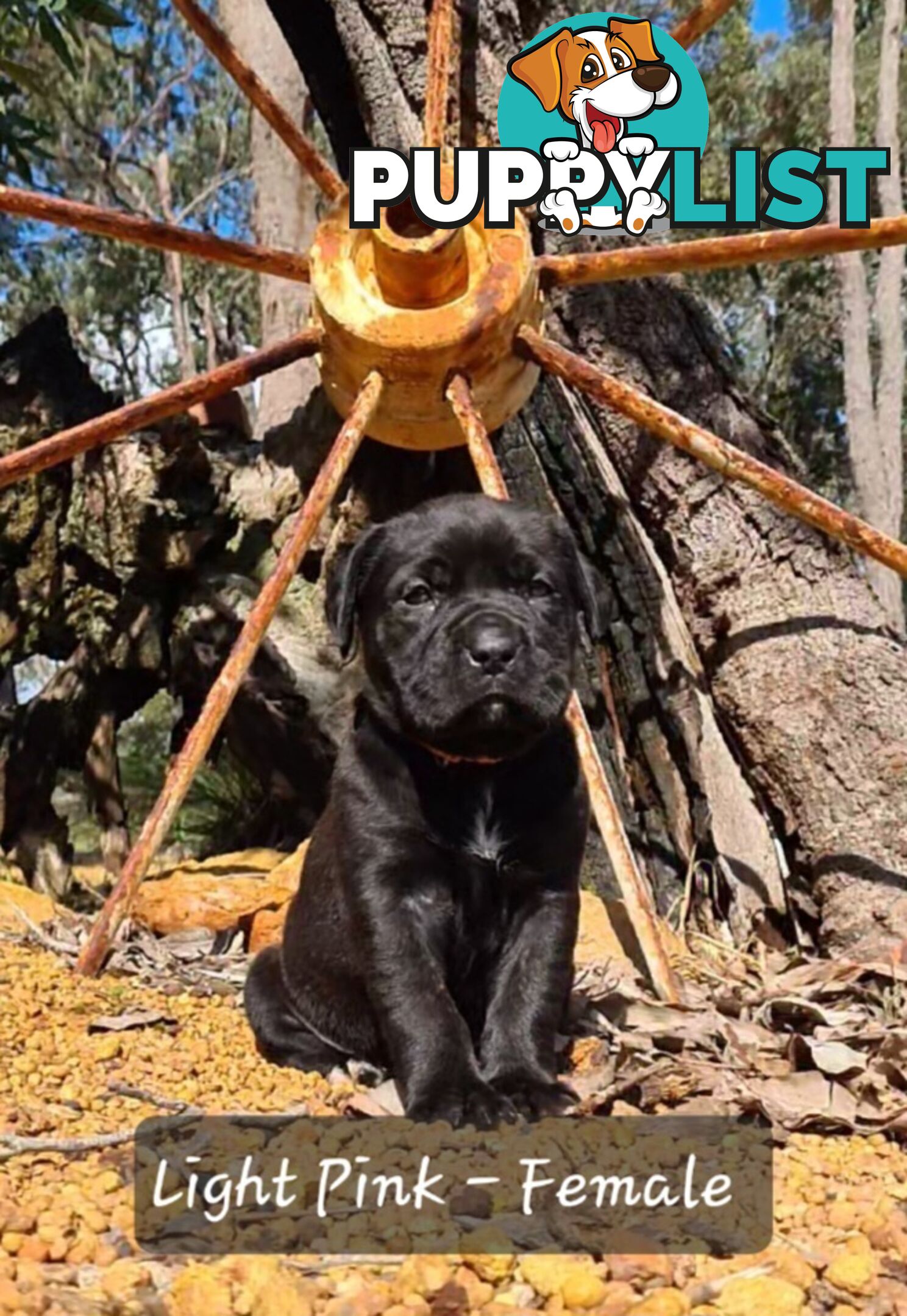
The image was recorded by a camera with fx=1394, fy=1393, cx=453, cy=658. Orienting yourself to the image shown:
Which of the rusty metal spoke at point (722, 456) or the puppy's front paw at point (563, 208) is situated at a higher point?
the puppy's front paw at point (563, 208)

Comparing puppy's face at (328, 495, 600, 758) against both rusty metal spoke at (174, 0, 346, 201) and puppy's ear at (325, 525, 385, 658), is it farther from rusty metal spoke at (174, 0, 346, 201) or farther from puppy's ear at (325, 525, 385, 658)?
rusty metal spoke at (174, 0, 346, 201)

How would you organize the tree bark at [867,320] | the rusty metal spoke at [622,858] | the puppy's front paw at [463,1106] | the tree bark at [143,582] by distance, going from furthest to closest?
the tree bark at [867,320] < the tree bark at [143,582] < the rusty metal spoke at [622,858] < the puppy's front paw at [463,1106]

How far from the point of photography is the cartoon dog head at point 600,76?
183 inches

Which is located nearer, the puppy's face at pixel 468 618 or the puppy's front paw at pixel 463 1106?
the puppy's front paw at pixel 463 1106

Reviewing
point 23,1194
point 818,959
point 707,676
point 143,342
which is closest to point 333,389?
point 707,676

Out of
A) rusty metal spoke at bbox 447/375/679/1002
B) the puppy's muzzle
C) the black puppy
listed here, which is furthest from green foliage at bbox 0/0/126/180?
the puppy's muzzle

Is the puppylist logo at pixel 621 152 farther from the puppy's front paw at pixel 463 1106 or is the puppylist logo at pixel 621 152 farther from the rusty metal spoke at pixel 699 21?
the puppy's front paw at pixel 463 1106

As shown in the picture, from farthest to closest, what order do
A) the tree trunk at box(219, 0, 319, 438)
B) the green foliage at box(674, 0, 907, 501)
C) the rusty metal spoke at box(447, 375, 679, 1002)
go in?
the green foliage at box(674, 0, 907, 501)
the tree trunk at box(219, 0, 319, 438)
the rusty metal spoke at box(447, 375, 679, 1002)

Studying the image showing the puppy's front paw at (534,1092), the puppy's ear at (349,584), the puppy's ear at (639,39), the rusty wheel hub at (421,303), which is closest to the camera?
the puppy's front paw at (534,1092)

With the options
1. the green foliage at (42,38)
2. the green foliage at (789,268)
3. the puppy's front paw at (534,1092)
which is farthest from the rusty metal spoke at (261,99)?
the green foliage at (789,268)

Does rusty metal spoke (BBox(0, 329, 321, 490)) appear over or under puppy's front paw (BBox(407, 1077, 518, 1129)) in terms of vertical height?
over

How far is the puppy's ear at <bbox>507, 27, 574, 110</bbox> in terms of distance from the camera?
16.1ft

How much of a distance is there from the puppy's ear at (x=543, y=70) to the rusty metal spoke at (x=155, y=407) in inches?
56.9

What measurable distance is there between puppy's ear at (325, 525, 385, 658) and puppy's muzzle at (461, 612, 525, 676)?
1.53 feet
